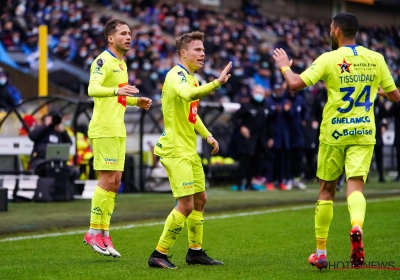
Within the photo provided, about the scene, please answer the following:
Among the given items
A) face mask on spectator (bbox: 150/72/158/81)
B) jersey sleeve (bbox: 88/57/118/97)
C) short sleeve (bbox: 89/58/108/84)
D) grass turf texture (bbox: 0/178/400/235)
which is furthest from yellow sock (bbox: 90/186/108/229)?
face mask on spectator (bbox: 150/72/158/81)

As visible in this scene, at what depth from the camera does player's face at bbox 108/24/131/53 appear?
9.95 meters

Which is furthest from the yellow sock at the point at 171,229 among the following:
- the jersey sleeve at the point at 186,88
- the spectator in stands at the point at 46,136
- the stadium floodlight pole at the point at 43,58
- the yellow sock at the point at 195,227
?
the stadium floodlight pole at the point at 43,58

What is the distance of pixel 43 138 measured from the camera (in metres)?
17.8

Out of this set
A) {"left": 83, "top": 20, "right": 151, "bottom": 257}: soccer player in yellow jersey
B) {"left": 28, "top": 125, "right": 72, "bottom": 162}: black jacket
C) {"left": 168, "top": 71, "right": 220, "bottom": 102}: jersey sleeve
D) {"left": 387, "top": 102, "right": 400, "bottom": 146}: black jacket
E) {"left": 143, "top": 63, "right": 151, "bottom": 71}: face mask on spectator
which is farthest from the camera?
{"left": 143, "top": 63, "right": 151, "bottom": 71}: face mask on spectator

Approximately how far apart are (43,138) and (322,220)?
10.2 metres

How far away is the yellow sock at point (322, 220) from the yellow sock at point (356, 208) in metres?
0.24

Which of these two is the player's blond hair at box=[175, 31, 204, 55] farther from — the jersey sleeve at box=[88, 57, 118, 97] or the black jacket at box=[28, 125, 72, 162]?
the black jacket at box=[28, 125, 72, 162]

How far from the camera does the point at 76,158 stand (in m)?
19.1

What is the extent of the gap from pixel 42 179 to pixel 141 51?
1592 cm

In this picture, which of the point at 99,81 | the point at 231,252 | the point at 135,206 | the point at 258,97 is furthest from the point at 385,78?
the point at 258,97

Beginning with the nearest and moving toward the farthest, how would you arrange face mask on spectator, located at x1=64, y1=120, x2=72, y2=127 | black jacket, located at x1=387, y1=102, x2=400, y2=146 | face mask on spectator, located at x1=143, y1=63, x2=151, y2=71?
1. face mask on spectator, located at x1=64, y1=120, x2=72, y2=127
2. black jacket, located at x1=387, y1=102, x2=400, y2=146
3. face mask on spectator, located at x1=143, y1=63, x2=151, y2=71

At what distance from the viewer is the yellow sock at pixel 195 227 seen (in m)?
9.08

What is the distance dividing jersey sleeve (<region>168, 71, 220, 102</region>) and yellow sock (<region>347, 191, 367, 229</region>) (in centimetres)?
148

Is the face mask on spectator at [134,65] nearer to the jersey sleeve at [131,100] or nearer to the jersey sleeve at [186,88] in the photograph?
the jersey sleeve at [131,100]
